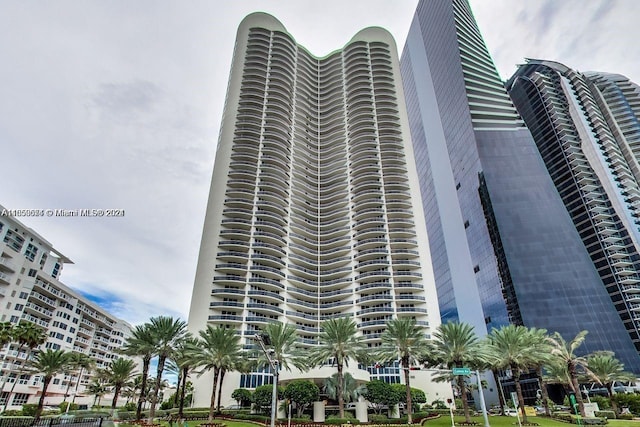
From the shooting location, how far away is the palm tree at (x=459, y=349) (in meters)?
46.8

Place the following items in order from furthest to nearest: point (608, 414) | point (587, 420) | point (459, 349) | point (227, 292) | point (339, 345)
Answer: point (227, 292) → point (608, 414) → point (339, 345) → point (459, 349) → point (587, 420)

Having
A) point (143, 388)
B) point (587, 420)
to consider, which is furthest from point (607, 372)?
point (143, 388)

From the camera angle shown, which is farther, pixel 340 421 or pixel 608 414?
pixel 608 414

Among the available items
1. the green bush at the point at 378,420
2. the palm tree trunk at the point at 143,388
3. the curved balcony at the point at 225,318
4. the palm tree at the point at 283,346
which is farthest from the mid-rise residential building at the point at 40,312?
the green bush at the point at 378,420

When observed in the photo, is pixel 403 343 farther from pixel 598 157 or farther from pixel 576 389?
pixel 598 157

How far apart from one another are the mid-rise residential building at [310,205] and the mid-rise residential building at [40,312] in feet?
100

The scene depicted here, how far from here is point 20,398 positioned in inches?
2756

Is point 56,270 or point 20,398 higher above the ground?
point 56,270

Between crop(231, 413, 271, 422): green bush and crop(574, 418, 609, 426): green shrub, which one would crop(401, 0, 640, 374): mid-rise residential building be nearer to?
crop(574, 418, 609, 426): green shrub

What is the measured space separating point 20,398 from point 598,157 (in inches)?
6640

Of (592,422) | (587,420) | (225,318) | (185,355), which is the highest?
(225,318)

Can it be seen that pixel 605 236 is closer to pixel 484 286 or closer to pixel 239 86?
pixel 484 286

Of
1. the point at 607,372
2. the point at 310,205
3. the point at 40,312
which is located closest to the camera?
the point at 607,372

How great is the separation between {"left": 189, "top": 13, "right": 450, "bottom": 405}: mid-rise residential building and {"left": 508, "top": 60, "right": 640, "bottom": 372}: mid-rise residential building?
51.3 m
